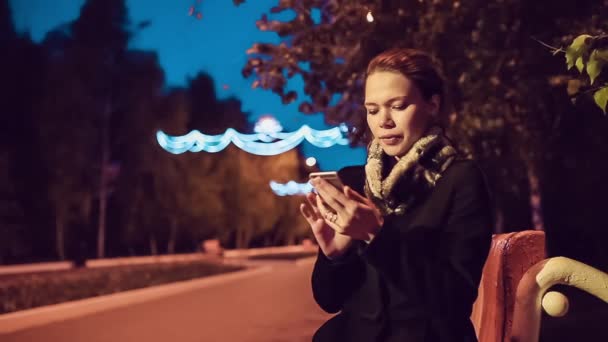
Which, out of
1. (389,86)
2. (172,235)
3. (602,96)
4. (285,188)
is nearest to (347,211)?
(389,86)

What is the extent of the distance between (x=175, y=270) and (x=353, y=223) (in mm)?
21336

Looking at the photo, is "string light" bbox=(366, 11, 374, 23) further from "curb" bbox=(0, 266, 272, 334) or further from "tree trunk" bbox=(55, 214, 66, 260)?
"tree trunk" bbox=(55, 214, 66, 260)

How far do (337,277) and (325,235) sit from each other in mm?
131

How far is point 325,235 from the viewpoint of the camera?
1.95 meters

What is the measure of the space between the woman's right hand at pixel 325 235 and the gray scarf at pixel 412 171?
5.8 inches

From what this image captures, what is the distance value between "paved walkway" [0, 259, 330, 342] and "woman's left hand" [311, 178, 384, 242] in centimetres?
804

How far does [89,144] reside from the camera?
28938 millimetres

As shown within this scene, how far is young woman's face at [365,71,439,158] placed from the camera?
6.51 ft

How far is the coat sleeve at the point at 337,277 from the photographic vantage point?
1.98 metres

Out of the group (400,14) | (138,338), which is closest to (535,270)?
(400,14)

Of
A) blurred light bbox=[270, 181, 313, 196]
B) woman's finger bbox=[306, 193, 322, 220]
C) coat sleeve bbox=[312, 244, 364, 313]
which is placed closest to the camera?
woman's finger bbox=[306, 193, 322, 220]

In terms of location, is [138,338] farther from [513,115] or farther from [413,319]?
[413,319]

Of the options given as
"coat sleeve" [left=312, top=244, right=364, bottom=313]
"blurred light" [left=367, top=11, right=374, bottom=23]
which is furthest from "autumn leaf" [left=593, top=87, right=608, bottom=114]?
"blurred light" [left=367, top=11, right=374, bottom=23]

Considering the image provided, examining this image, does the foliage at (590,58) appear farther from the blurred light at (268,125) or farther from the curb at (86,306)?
the blurred light at (268,125)
